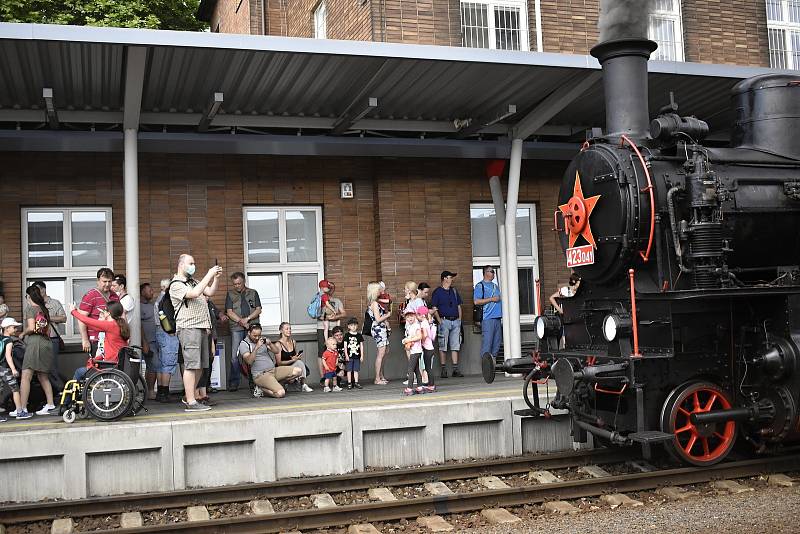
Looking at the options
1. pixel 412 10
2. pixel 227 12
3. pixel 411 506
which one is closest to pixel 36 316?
pixel 411 506

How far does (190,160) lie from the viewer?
12.5 metres

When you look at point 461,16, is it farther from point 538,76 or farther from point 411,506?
point 411,506

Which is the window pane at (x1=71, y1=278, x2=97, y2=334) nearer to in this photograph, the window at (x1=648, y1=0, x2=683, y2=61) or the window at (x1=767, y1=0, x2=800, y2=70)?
the window at (x1=648, y1=0, x2=683, y2=61)

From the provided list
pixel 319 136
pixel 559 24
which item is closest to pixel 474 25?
pixel 559 24

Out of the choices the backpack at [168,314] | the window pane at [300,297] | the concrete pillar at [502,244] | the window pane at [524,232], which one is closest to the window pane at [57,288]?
the window pane at [300,297]

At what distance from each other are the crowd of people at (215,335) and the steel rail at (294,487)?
6.63 feet

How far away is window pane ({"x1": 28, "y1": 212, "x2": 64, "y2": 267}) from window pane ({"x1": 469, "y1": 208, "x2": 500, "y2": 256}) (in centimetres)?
638

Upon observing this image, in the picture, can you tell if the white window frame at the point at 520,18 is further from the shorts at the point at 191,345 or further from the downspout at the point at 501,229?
the shorts at the point at 191,345

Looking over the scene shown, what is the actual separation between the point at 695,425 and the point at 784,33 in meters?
11.3

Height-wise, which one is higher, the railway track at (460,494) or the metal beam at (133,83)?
the metal beam at (133,83)

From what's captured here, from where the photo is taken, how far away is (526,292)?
14234 millimetres

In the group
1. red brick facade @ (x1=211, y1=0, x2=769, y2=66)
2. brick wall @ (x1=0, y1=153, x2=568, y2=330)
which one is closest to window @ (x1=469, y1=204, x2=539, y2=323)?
brick wall @ (x1=0, y1=153, x2=568, y2=330)

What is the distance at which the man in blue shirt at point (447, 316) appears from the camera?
12656 mm

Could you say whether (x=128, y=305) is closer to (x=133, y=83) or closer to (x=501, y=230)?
(x=133, y=83)
